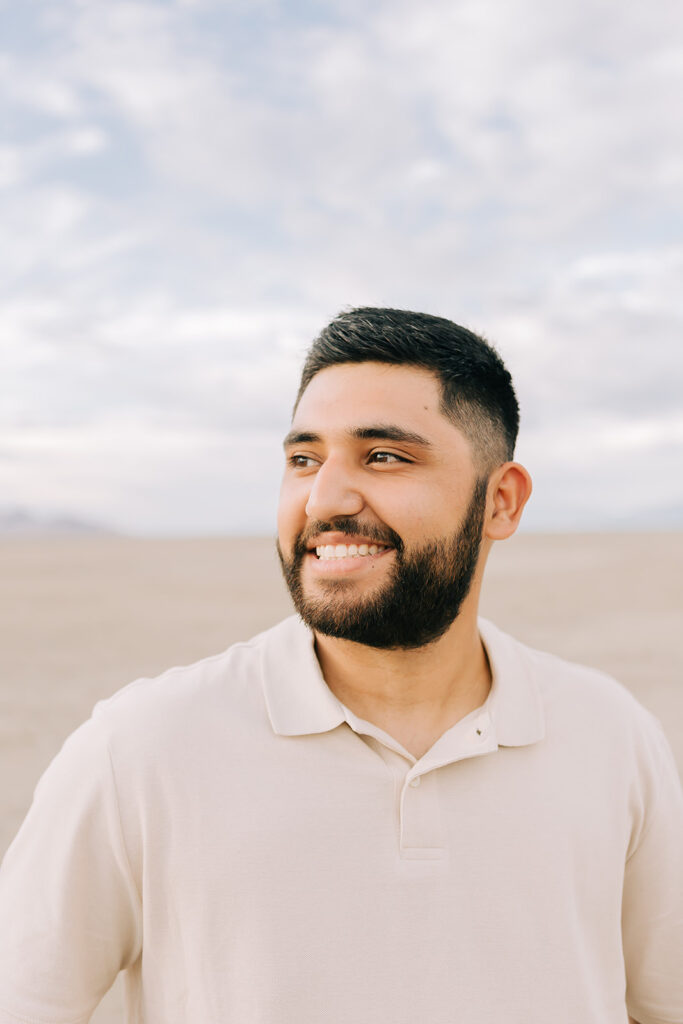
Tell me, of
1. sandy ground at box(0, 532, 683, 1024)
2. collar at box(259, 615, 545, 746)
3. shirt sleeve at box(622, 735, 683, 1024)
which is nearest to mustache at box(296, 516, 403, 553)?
collar at box(259, 615, 545, 746)

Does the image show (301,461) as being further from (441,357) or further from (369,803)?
(369,803)

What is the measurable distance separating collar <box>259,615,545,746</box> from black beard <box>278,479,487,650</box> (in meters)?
0.08

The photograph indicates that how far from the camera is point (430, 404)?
1703mm

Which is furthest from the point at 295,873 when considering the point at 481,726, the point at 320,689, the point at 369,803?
the point at 481,726

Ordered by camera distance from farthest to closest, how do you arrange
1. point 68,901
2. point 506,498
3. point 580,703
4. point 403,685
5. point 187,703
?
1. point 506,498
2. point 580,703
3. point 403,685
4. point 187,703
5. point 68,901

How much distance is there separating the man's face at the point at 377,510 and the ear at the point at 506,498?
144 millimetres

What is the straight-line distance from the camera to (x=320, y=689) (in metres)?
1.62

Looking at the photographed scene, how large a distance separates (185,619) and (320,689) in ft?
40.0

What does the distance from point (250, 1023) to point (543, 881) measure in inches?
20.9

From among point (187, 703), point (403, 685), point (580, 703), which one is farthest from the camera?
point (580, 703)

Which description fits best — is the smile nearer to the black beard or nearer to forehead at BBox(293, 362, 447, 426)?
the black beard

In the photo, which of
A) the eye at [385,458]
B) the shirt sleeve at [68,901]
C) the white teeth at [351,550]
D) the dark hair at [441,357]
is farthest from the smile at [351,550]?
the shirt sleeve at [68,901]

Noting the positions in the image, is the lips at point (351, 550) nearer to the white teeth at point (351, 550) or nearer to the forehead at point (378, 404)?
the white teeth at point (351, 550)

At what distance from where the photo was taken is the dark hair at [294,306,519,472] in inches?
67.5
